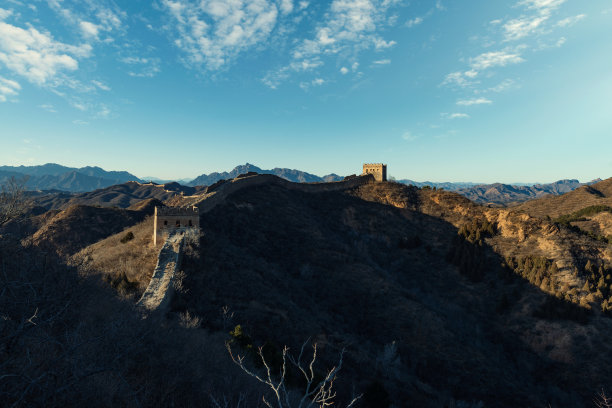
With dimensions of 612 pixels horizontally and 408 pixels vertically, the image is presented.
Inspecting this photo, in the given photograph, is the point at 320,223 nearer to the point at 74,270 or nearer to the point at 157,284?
the point at 157,284

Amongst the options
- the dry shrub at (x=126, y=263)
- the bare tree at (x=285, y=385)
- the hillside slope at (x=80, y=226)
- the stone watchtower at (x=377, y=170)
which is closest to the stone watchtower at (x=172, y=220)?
the dry shrub at (x=126, y=263)

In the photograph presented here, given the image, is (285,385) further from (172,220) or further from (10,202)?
(10,202)

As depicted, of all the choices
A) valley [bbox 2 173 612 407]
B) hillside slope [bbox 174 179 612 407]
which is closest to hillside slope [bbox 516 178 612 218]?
valley [bbox 2 173 612 407]

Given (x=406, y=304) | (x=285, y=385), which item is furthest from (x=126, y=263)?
(x=406, y=304)

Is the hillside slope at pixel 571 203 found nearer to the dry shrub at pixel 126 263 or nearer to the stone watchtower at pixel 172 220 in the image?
the stone watchtower at pixel 172 220

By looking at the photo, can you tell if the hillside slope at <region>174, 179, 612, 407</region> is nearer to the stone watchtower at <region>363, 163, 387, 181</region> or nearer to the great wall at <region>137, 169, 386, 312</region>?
the great wall at <region>137, 169, 386, 312</region>

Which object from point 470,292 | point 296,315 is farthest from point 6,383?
point 470,292
